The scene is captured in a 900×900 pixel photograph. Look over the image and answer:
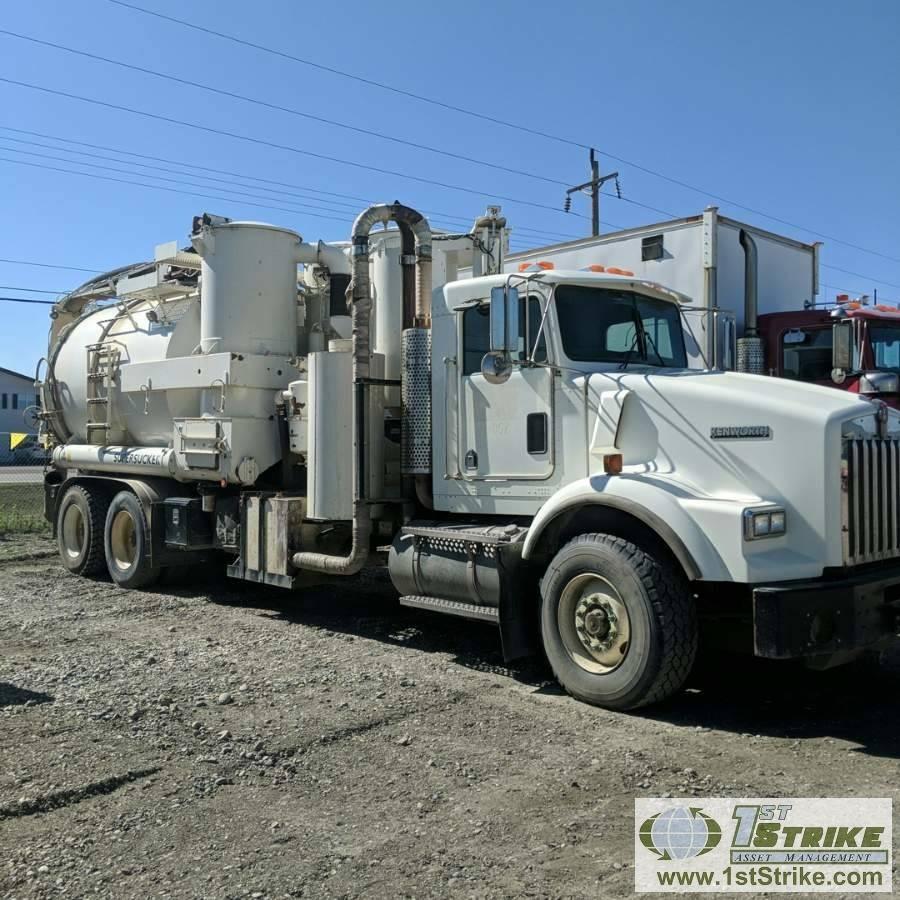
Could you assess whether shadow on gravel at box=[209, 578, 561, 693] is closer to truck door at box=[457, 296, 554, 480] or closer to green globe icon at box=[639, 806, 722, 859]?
truck door at box=[457, 296, 554, 480]

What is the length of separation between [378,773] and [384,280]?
4418mm

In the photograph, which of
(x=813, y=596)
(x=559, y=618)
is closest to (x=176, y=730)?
(x=559, y=618)

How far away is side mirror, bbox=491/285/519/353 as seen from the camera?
19.6 ft

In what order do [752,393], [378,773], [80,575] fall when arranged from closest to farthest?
[378,773], [752,393], [80,575]

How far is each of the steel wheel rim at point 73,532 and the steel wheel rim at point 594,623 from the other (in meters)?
7.06

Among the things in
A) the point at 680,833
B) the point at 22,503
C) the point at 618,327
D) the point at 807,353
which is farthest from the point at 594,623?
the point at 22,503

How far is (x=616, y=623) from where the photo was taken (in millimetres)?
5547

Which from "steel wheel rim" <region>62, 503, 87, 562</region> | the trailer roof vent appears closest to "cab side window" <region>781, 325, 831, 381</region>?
the trailer roof vent

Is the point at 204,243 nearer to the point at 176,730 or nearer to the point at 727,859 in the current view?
the point at 176,730

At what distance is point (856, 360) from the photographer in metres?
10.1

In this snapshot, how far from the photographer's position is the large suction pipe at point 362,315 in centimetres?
730

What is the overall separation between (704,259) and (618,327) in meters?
4.01

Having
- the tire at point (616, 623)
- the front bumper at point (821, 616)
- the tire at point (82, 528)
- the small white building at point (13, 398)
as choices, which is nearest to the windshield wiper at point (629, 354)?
the tire at point (616, 623)

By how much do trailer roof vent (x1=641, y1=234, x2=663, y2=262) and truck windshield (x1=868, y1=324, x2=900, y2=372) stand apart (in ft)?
8.19
